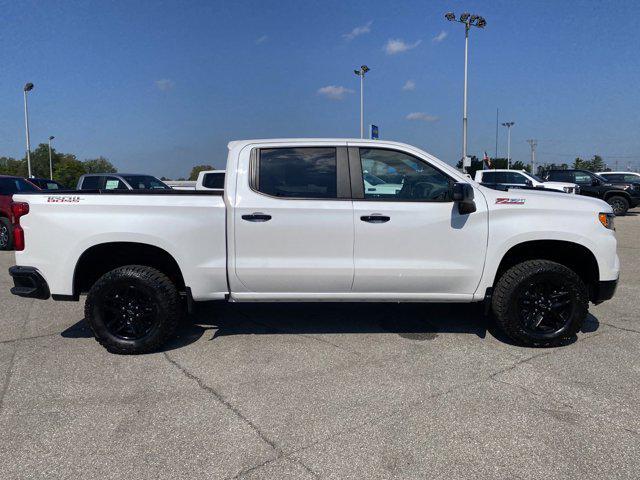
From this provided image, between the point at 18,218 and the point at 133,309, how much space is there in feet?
4.23

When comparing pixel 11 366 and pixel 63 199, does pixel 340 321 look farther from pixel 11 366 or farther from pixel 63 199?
pixel 11 366

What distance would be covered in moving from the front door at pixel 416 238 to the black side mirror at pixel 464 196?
0.30ft

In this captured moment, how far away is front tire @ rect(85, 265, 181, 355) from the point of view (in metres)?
4.39

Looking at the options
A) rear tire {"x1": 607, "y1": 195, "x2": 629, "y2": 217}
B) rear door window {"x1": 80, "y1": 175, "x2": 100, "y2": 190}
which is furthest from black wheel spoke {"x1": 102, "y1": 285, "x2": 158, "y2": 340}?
rear tire {"x1": 607, "y1": 195, "x2": 629, "y2": 217}

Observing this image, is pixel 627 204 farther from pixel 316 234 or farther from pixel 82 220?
pixel 82 220

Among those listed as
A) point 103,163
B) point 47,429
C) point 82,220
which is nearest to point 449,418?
point 47,429

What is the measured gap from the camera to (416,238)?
14.5 feet

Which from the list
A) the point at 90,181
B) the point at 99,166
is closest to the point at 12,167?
the point at 99,166

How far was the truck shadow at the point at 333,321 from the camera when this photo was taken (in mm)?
5059

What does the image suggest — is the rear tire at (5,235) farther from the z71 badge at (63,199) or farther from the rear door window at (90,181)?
the z71 badge at (63,199)

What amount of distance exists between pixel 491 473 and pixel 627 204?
66.3 feet

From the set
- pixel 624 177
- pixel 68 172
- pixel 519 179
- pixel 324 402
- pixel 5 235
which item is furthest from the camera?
pixel 68 172

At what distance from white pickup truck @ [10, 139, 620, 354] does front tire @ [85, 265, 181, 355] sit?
10mm

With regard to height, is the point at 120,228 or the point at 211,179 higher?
the point at 211,179
